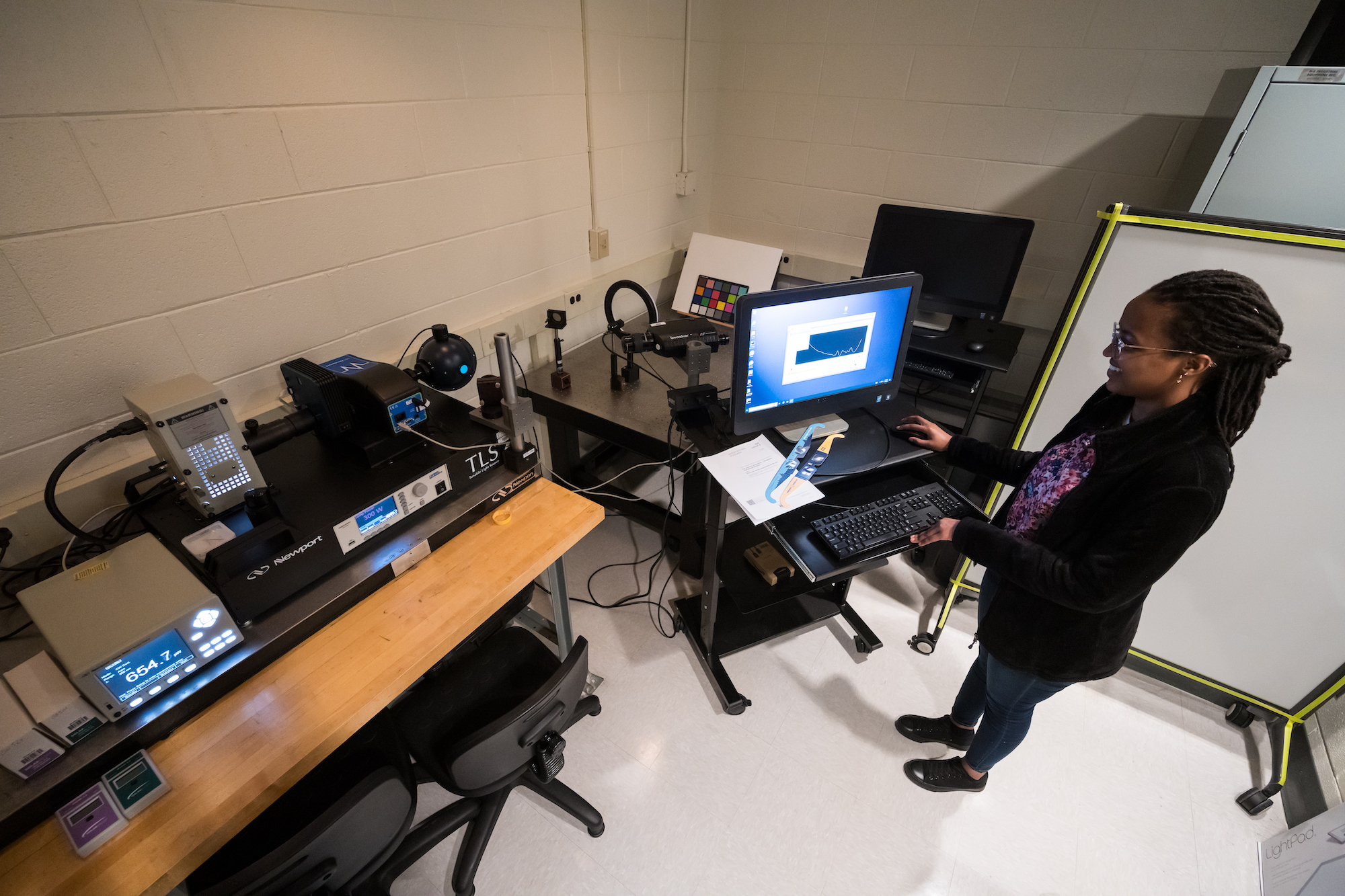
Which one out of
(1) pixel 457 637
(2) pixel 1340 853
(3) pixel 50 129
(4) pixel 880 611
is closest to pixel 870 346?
(4) pixel 880 611

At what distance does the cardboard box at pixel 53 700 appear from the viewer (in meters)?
0.80

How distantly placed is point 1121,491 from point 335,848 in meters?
1.47

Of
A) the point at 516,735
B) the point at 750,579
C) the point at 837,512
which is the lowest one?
the point at 750,579

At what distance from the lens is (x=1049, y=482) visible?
117 cm

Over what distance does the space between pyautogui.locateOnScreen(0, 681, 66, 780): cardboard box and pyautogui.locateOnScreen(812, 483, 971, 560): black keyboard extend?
1432 millimetres

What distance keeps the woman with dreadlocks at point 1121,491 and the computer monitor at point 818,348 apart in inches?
17.6

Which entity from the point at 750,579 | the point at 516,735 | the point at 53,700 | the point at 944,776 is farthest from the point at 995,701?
the point at 53,700

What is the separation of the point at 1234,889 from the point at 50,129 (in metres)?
3.19

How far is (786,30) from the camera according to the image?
2486 mm

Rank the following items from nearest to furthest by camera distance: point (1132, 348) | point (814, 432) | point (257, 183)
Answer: point (1132, 348) < point (257, 183) < point (814, 432)

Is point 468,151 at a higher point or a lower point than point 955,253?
higher

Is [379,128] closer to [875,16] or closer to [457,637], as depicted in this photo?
[457,637]

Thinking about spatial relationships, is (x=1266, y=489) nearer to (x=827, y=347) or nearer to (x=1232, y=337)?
(x=1232, y=337)

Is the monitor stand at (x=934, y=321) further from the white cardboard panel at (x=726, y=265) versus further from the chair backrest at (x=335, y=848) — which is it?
the chair backrest at (x=335, y=848)
